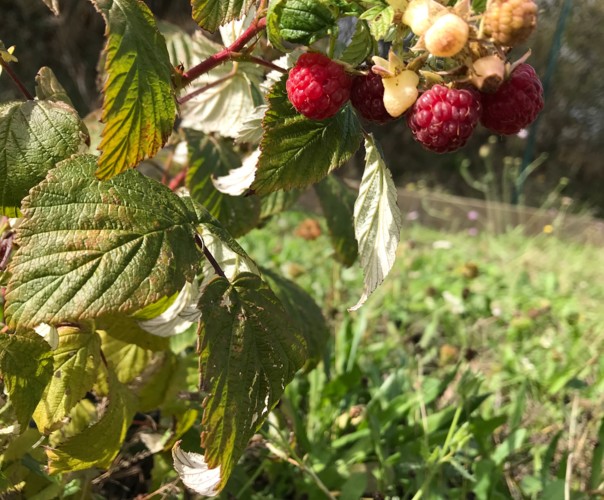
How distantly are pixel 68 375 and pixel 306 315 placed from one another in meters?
0.32

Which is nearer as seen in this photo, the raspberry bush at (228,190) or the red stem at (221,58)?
the raspberry bush at (228,190)

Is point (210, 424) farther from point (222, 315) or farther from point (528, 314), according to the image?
point (528, 314)

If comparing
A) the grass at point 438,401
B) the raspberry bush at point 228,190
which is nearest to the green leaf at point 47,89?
the raspberry bush at point 228,190

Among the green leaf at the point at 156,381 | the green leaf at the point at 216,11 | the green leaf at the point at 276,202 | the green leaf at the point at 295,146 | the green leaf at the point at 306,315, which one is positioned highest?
the green leaf at the point at 216,11

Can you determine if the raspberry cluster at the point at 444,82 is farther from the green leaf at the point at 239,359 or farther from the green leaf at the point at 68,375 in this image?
the green leaf at the point at 68,375

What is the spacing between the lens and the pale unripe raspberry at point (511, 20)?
0.38m

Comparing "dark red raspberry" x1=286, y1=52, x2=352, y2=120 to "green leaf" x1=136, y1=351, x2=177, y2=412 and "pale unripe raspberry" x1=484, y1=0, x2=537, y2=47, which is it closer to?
"pale unripe raspberry" x1=484, y1=0, x2=537, y2=47

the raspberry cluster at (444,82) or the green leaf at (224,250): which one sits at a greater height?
the raspberry cluster at (444,82)

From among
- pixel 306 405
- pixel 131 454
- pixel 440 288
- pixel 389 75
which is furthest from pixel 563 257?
pixel 389 75

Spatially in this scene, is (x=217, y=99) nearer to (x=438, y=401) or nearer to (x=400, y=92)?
(x=400, y=92)

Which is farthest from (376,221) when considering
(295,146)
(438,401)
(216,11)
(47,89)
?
(438,401)

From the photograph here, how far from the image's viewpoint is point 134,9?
467 mm

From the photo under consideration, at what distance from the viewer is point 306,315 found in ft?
2.69

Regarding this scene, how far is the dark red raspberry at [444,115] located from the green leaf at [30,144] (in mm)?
265
